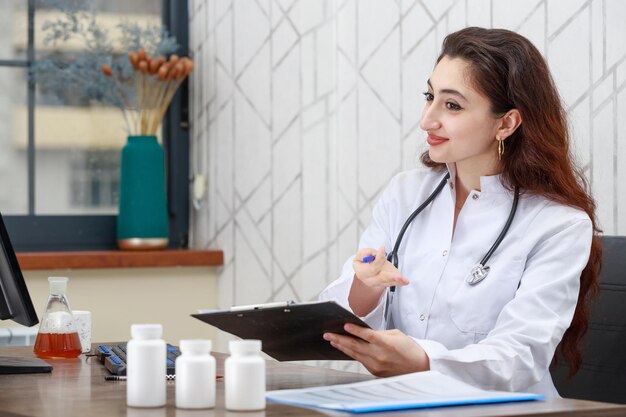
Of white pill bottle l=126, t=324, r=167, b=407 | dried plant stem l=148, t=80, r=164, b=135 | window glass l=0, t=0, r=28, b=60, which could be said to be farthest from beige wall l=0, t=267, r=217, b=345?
white pill bottle l=126, t=324, r=167, b=407

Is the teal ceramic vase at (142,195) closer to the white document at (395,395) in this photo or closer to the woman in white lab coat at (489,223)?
the woman in white lab coat at (489,223)

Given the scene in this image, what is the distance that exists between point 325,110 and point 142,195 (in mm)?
775

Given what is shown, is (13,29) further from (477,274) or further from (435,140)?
(477,274)

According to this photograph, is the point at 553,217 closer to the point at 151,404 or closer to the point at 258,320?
the point at 258,320

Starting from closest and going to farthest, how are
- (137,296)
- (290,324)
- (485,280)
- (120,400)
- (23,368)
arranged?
(120,400) < (290,324) < (23,368) < (485,280) < (137,296)

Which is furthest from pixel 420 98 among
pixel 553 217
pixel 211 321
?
pixel 211 321

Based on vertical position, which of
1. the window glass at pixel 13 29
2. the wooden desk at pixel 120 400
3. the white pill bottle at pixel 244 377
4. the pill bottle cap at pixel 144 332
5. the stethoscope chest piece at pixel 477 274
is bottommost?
the wooden desk at pixel 120 400

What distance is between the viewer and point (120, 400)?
1479 mm

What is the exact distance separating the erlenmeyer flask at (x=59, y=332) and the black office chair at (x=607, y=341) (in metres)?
0.97

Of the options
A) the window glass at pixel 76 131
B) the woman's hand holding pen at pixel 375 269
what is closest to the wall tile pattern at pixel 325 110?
the window glass at pixel 76 131

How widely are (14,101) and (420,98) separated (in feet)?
5.07

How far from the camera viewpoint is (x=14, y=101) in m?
3.62

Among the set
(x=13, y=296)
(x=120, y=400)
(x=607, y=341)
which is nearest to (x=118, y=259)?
(x=13, y=296)

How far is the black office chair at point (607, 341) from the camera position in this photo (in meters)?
1.98
